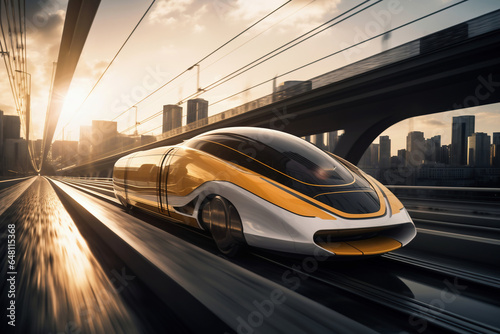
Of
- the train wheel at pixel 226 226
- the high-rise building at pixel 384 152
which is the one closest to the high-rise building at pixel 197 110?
the high-rise building at pixel 384 152

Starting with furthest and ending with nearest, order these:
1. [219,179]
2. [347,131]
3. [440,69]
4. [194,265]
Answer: [347,131]
[440,69]
[219,179]
[194,265]

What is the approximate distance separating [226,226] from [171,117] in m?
32.4

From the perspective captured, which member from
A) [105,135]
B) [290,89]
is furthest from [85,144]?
[290,89]

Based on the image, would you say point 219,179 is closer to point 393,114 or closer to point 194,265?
point 194,265

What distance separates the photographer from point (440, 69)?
15.2m

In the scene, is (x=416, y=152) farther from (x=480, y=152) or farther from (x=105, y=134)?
(x=105, y=134)

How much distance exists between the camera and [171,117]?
3422 cm

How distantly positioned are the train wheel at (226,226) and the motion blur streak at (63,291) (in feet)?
3.99

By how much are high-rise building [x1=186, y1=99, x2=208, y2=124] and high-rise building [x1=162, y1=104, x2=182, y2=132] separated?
4.25 ft

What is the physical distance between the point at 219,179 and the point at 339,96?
18.2m

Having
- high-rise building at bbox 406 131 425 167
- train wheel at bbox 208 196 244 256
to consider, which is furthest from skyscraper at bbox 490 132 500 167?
train wheel at bbox 208 196 244 256

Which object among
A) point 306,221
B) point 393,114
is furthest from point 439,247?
point 393,114

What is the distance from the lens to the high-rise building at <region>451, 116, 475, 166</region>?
615 inches

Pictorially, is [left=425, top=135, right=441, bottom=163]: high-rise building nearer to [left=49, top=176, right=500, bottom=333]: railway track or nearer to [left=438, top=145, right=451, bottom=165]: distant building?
[left=438, top=145, right=451, bottom=165]: distant building
